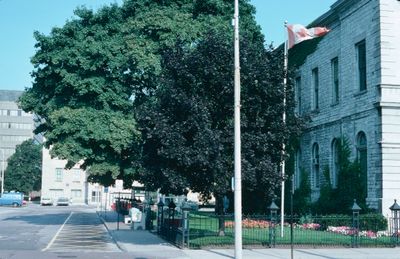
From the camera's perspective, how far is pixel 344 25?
1123 inches

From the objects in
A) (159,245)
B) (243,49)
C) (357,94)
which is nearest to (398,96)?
(357,94)

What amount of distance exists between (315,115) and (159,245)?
15076mm

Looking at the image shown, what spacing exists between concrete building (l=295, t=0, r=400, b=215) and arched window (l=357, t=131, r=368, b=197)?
0.16 ft

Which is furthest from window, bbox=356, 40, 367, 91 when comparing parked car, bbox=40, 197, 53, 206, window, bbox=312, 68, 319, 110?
parked car, bbox=40, 197, 53, 206

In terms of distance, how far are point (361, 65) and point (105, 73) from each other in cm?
1426

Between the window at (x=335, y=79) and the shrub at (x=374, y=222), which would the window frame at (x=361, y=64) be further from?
the shrub at (x=374, y=222)

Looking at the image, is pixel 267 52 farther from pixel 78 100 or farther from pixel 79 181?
pixel 79 181

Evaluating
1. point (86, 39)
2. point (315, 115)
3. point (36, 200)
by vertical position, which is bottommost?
point (36, 200)

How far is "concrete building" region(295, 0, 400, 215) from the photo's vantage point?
24.2 m

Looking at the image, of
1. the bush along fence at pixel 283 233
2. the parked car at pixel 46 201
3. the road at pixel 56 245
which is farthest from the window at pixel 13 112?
the bush along fence at pixel 283 233

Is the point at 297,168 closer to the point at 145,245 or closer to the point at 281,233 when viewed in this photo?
the point at 281,233

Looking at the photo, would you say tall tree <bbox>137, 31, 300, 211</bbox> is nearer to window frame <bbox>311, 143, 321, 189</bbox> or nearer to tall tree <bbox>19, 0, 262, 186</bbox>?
tall tree <bbox>19, 0, 262, 186</bbox>

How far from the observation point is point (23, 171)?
324 ft

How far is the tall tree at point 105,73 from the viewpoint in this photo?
2972cm
